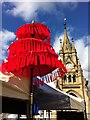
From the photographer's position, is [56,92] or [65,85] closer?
[56,92]

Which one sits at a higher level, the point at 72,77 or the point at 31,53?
the point at 72,77

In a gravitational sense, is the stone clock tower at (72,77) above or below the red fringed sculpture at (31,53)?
above

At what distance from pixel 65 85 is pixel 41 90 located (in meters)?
35.1

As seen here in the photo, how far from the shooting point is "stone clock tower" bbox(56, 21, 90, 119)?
3888cm

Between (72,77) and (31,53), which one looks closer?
(31,53)

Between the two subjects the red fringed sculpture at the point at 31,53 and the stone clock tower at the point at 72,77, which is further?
the stone clock tower at the point at 72,77

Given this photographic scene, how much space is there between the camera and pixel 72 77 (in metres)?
40.6

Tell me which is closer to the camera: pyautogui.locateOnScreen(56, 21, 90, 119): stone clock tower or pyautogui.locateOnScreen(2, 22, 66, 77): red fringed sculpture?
pyautogui.locateOnScreen(2, 22, 66, 77): red fringed sculpture

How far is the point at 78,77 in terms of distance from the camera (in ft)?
133

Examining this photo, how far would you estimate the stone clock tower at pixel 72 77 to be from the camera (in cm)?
3888

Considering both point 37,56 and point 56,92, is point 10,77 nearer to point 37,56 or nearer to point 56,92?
point 37,56

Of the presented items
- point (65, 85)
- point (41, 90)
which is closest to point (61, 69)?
point (41, 90)

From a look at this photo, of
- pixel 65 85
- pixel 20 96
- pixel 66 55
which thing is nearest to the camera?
pixel 20 96

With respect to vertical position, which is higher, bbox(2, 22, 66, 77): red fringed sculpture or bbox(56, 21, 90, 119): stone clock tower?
bbox(56, 21, 90, 119): stone clock tower
